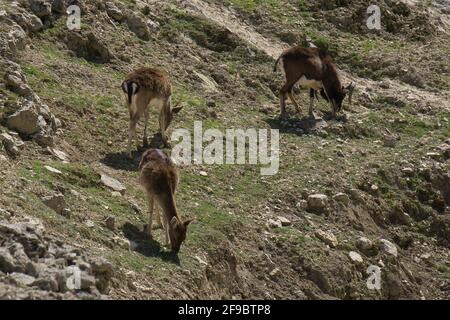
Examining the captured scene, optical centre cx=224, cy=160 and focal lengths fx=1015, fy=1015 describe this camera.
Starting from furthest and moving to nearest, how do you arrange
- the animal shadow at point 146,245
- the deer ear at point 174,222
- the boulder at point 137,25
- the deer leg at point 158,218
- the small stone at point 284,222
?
the boulder at point 137,25
the small stone at point 284,222
the deer leg at point 158,218
the deer ear at point 174,222
the animal shadow at point 146,245

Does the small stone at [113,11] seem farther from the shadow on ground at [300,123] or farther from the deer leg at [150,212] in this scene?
the deer leg at [150,212]

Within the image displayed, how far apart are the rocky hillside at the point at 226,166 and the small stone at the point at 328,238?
2cm

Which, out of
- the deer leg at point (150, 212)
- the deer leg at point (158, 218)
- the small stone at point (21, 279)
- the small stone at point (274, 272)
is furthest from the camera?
the small stone at point (274, 272)

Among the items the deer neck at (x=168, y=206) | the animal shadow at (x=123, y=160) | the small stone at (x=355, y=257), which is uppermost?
the deer neck at (x=168, y=206)

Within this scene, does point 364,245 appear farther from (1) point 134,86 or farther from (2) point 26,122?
(2) point 26,122

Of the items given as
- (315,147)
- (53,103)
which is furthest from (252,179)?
(53,103)

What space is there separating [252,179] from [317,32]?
25.7ft

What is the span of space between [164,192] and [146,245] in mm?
777

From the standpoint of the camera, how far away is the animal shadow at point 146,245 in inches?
512

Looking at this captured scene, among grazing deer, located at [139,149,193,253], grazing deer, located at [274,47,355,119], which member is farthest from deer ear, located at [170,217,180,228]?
grazing deer, located at [274,47,355,119]

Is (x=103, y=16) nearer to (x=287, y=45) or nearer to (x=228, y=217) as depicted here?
(x=287, y=45)

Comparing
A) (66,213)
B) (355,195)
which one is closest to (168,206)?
(66,213)

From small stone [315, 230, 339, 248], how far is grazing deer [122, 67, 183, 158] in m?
3.11

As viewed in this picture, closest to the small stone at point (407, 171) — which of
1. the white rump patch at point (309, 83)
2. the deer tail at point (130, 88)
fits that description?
the white rump patch at point (309, 83)
